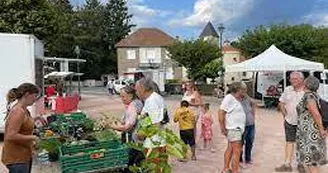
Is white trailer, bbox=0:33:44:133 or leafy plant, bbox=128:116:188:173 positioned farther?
white trailer, bbox=0:33:44:133

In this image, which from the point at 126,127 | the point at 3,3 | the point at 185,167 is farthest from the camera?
the point at 3,3

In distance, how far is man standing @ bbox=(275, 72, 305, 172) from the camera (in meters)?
8.72

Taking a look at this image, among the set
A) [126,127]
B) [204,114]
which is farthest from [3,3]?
[126,127]

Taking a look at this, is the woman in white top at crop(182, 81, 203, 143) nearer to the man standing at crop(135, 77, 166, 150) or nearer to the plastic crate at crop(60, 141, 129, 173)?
the man standing at crop(135, 77, 166, 150)

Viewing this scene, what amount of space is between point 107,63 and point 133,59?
5263mm

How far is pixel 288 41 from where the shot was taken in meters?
39.8

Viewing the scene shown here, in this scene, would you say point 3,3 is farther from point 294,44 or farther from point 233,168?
point 294,44

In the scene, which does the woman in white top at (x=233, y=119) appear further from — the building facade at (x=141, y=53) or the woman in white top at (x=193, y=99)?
the building facade at (x=141, y=53)

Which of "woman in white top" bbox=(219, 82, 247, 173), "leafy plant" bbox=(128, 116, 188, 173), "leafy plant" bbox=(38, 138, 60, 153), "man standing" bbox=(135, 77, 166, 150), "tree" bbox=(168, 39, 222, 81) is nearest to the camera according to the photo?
"leafy plant" bbox=(128, 116, 188, 173)

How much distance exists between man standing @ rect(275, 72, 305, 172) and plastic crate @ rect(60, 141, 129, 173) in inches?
134

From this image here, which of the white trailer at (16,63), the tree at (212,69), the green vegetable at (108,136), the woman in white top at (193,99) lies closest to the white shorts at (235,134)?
the green vegetable at (108,136)

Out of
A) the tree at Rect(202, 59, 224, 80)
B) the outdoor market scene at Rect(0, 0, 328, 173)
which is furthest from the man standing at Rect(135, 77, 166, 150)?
the tree at Rect(202, 59, 224, 80)

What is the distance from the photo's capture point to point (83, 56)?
237ft

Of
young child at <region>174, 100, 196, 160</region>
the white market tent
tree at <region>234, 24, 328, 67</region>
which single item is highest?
tree at <region>234, 24, 328, 67</region>
